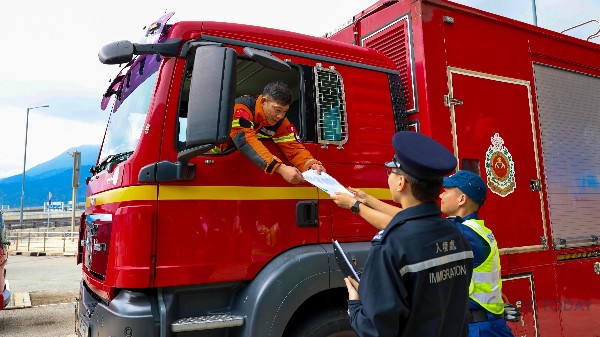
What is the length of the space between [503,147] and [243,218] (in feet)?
7.77

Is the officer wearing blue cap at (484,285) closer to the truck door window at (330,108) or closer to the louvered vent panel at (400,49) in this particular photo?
the truck door window at (330,108)

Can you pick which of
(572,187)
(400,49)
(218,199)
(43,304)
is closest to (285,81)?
(218,199)

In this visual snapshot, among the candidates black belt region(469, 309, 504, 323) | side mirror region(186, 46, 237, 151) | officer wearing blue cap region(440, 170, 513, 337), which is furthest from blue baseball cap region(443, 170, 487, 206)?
side mirror region(186, 46, 237, 151)

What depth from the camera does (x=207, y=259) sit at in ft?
8.39

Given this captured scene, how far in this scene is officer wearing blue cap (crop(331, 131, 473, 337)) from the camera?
153 centimetres

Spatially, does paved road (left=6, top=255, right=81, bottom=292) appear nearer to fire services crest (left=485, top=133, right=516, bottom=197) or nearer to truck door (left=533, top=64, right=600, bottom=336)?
fire services crest (left=485, top=133, right=516, bottom=197)

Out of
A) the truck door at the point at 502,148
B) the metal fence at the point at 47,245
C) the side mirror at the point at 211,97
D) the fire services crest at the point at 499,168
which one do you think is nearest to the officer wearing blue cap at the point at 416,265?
the side mirror at the point at 211,97

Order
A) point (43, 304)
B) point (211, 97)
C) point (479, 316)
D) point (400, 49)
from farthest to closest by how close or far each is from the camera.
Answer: point (43, 304) < point (400, 49) < point (479, 316) < point (211, 97)

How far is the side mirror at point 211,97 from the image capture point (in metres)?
2.26

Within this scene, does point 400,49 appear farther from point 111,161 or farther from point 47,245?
point 47,245

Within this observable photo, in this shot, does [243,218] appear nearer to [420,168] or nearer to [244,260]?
[244,260]

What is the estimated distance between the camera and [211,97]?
2301mm

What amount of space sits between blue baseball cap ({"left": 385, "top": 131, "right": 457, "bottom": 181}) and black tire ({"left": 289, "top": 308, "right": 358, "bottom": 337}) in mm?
1370

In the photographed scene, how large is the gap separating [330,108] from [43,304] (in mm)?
7722
